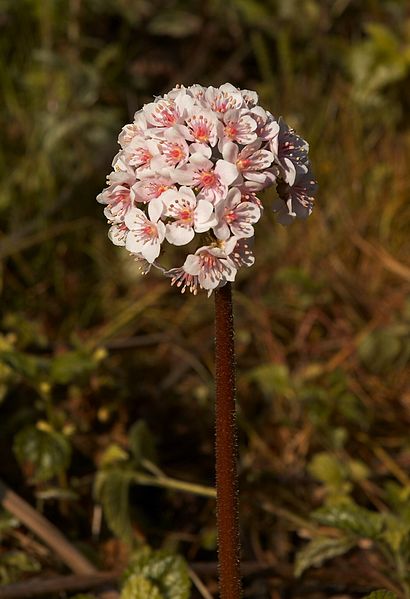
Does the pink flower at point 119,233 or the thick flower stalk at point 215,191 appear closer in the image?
the thick flower stalk at point 215,191

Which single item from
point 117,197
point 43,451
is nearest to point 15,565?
point 43,451

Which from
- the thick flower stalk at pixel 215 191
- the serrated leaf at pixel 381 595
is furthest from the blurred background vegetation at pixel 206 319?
the thick flower stalk at pixel 215 191

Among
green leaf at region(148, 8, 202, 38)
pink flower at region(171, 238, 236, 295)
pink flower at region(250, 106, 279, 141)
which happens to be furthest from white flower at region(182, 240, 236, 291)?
green leaf at region(148, 8, 202, 38)

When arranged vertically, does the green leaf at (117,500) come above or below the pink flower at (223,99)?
below

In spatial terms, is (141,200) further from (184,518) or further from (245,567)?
(184,518)

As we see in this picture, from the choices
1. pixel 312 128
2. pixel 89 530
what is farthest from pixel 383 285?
pixel 89 530

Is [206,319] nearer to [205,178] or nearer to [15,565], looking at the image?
[15,565]

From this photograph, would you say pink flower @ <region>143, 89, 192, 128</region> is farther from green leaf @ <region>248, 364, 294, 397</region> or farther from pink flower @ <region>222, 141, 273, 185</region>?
green leaf @ <region>248, 364, 294, 397</region>

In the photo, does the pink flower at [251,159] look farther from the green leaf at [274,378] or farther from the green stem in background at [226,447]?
the green leaf at [274,378]
